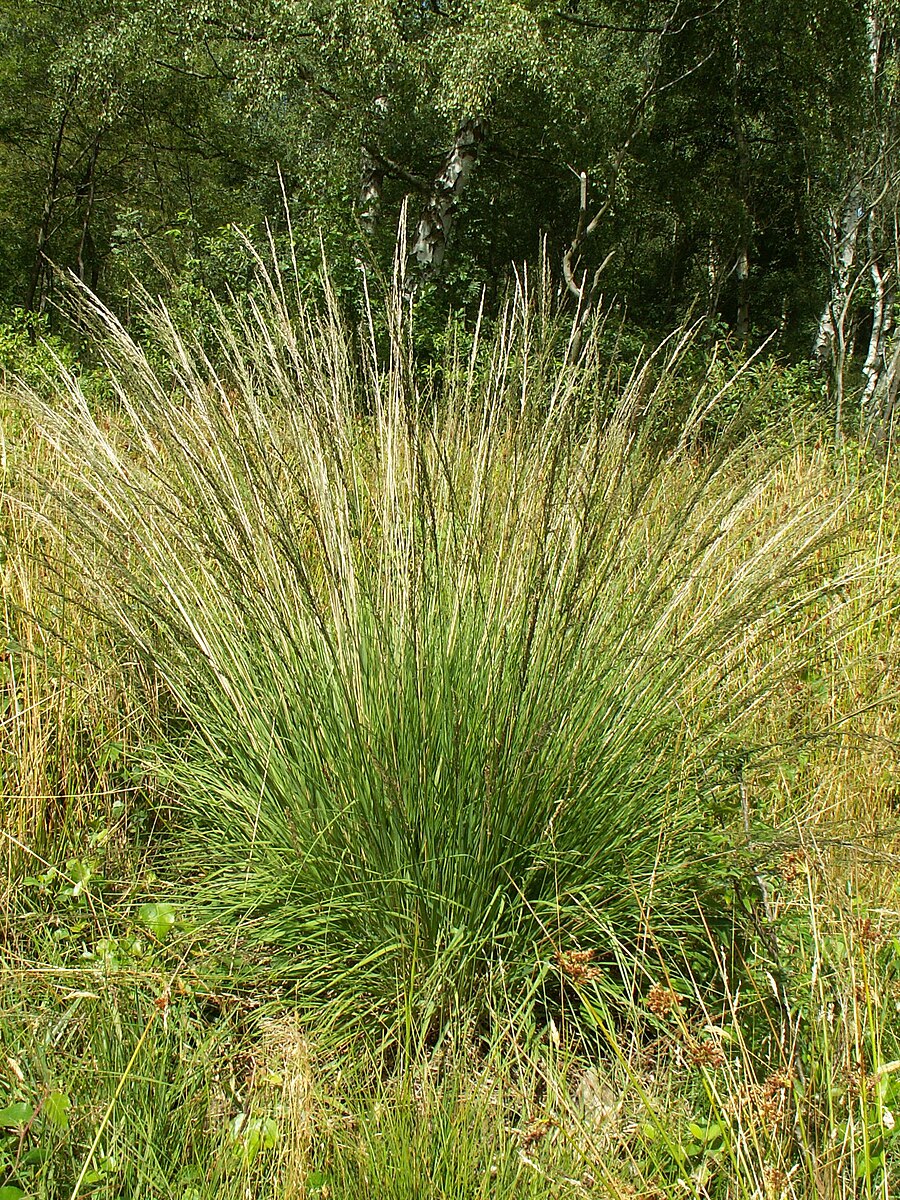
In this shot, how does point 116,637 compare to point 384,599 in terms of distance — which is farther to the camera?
point 116,637

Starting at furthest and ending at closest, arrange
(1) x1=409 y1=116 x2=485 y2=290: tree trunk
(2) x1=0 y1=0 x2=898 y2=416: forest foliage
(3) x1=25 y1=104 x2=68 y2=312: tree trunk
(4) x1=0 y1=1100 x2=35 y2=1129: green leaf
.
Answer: (3) x1=25 y1=104 x2=68 y2=312: tree trunk, (1) x1=409 y1=116 x2=485 y2=290: tree trunk, (2) x1=0 y1=0 x2=898 y2=416: forest foliage, (4) x1=0 y1=1100 x2=35 y2=1129: green leaf

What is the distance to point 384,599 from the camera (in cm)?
167

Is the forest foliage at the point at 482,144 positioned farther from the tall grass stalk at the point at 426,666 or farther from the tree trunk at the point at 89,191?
the tall grass stalk at the point at 426,666

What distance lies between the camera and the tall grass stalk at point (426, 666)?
1.56 meters

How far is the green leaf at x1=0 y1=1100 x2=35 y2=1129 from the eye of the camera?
A: 1.16 m

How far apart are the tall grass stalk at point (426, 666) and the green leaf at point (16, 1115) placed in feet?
1.47

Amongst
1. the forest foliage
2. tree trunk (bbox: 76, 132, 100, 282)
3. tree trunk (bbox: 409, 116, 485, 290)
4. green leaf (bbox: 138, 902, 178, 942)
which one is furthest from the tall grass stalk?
tree trunk (bbox: 76, 132, 100, 282)

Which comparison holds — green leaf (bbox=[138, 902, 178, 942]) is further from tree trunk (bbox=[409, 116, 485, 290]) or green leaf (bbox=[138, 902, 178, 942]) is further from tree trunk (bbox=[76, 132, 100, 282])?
tree trunk (bbox=[76, 132, 100, 282])

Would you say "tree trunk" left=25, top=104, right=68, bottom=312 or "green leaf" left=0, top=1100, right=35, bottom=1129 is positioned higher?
"tree trunk" left=25, top=104, right=68, bottom=312

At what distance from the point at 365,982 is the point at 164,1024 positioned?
0.38m

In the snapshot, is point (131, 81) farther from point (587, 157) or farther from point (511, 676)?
point (511, 676)

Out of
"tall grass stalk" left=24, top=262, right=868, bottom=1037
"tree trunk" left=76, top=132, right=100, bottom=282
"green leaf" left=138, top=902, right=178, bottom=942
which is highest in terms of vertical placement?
"tree trunk" left=76, top=132, right=100, bottom=282

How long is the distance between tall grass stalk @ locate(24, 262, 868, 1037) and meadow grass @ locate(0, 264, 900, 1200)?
11 millimetres

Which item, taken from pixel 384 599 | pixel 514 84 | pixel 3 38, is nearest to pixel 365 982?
pixel 384 599
